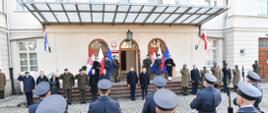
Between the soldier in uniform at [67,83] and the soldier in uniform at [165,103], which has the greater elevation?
the soldier in uniform at [165,103]

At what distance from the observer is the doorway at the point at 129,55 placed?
51.9 feet

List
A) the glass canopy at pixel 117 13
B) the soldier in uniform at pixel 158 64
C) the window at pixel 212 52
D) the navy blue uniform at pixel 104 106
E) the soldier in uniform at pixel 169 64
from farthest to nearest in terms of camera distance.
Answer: the window at pixel 212 52 → the soldier in uniform at pixel 169 64 → the soldier in uniform at pixel 158 64 → the glass canopy at pixel 117 13 → the navy blue uniform at pixel 104 106

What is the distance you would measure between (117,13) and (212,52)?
8.74 meters

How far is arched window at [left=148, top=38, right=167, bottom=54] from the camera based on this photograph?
16047 millimetres

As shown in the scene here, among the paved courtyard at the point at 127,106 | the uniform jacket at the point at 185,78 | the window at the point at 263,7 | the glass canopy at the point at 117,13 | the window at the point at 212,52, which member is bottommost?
the paved courtyard at the point at 127,106

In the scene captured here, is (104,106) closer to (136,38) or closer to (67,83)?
(67,83)

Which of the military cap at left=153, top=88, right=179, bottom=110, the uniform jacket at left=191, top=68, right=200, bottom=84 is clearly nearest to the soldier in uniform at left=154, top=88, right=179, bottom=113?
the military cap at left=153, top=88, right=179, bottom=110

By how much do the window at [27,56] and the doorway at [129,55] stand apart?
226 inches

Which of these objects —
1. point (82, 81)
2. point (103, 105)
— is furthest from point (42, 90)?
point (82, 81)

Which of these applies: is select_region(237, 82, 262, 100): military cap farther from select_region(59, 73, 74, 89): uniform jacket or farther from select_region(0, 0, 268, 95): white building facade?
select_region(0, 0, 268, 95): white building facade

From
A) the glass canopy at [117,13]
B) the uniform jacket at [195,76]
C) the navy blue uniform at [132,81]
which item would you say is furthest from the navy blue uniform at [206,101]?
the uniform jacket at [195,76]

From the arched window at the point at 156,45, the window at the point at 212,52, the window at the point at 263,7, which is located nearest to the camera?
the arched window at the point at 156,45

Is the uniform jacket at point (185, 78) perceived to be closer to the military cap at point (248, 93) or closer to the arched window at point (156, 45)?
the arched window at point (156, 45)

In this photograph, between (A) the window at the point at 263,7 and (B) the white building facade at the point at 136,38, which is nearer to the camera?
(B) the white building facade at the point at 136,38
